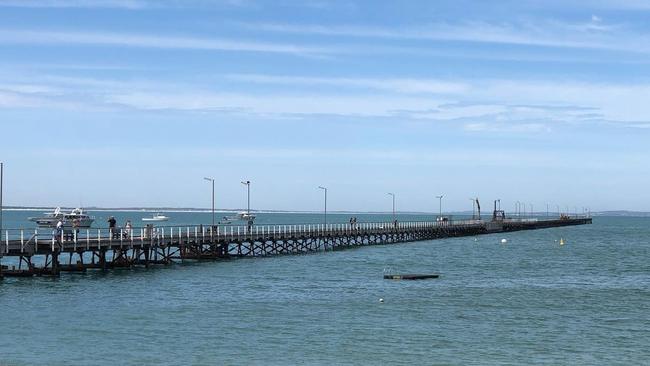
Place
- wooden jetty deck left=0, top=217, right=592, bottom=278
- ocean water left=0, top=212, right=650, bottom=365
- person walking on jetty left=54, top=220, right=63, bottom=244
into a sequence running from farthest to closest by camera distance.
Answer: person walking on jetty left=54, top=220, right=63, bottom=244, wooden jetty deck left=0, top=217, right=592, bottom=278, ocean water left=0, top=212, right=650, bottom=365

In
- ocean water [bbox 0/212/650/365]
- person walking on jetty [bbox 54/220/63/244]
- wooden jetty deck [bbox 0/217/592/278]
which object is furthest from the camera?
person walking on jetty [bbox 54/220/63/244]

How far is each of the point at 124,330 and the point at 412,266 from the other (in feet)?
136

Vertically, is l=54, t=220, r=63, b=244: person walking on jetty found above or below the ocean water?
above

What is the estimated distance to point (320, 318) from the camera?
3966 centimetres

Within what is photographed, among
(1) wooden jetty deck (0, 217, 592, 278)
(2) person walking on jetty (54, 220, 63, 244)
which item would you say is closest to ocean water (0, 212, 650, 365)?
(1) wooden jetty deck (0, 217, 592, 278)

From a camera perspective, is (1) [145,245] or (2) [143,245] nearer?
(2) [143,245]

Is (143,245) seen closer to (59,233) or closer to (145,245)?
(145,245)

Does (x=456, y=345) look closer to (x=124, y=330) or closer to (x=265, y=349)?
(x=265, y=349)

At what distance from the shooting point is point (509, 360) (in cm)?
3066

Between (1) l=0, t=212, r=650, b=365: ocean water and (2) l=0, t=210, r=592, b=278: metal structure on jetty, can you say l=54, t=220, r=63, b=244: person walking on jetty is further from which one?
(1) l=0, t=212, r=650, b=365: ocean water

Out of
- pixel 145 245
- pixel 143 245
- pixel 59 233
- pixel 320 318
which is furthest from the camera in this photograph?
pixel 145 245

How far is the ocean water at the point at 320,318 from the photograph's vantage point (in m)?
31.3

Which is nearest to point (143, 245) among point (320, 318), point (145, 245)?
point (145, 245)

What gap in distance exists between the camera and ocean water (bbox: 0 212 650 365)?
3133cm
